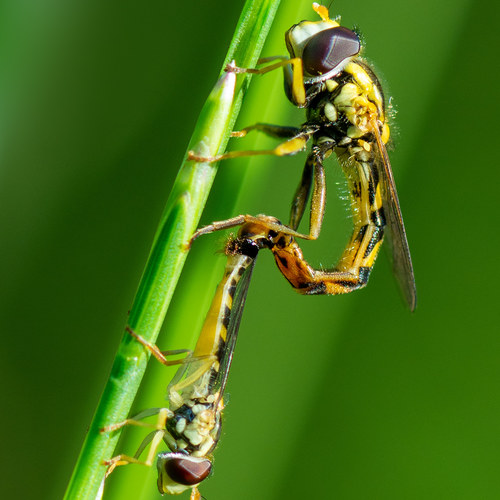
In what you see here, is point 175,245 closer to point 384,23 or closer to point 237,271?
point 237,271

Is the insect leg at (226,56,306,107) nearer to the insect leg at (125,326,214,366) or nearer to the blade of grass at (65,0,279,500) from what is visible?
the blade of grass at (65,0,279,500)

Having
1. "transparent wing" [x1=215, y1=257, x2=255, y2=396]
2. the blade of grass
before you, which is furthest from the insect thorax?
the blade of grass

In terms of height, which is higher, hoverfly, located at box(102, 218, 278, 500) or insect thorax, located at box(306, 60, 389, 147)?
insect thorax, located at box(306, 60, 389, 147)

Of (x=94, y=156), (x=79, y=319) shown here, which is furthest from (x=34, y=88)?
(x=79, y=319)

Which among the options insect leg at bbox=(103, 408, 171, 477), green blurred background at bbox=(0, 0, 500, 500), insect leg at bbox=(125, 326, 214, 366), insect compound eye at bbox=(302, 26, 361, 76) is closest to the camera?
insect leg at bbox=(125, 326, 214, 366)

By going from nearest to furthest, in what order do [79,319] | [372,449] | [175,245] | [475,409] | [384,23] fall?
[175,245] < [384,23] < [475,409] < [372,449] < [79,319]

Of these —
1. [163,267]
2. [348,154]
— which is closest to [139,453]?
[163,267]

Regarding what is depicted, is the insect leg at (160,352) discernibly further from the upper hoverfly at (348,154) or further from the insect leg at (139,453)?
the upper hoverfly at (348,154)

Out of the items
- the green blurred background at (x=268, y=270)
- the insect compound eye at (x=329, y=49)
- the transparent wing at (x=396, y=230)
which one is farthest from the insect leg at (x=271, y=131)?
the green blurred background at (x=268, y=270)
